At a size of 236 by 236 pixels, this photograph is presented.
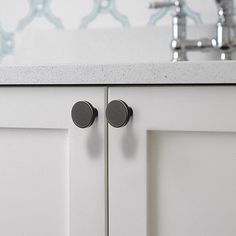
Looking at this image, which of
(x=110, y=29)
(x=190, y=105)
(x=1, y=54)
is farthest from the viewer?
(x=1, y=54)

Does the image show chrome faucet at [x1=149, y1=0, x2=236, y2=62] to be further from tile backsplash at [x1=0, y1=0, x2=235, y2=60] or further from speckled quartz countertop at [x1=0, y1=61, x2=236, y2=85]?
speckled quartz countertop at [x1=0, y1=61, x2=236, y2=85]

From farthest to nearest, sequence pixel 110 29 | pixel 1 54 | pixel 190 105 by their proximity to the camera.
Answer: pixel 1 54, pixel 110 29, pixel 190 105

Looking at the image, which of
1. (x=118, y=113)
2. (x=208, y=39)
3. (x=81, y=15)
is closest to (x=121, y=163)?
(x=118, y=113)

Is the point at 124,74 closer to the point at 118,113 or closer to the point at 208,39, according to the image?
the point at 118,113

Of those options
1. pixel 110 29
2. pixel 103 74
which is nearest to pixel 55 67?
pixel 103 74

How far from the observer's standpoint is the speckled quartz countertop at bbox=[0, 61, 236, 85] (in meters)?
0.61

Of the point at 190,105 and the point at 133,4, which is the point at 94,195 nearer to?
the point at 190,105

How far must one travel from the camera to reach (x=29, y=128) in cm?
72

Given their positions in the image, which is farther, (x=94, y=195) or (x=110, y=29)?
(x=110, y=29)

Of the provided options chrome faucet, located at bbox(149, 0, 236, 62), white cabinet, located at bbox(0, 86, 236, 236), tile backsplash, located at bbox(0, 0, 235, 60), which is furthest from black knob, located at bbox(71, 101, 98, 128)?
tile backsplash, located at bbox(0, 0, 235, 60)

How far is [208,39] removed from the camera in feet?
3.31

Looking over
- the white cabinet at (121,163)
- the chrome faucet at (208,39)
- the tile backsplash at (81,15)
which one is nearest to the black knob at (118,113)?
the white cabinet at (121,163)

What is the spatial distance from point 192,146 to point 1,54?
31.2 inches

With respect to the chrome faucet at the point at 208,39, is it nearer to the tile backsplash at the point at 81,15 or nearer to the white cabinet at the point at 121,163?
the tile backsplash at the point at 81,15
